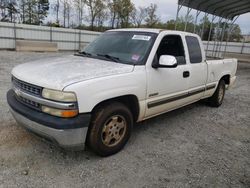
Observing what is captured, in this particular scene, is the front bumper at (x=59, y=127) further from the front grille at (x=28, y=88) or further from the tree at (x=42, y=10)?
the tree at (x=42, y=10)

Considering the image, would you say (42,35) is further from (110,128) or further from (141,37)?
(110,128)

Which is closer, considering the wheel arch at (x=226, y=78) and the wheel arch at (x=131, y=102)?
the wheel arch at (x=131, y=102)

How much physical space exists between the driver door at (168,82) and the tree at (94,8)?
32.8 m

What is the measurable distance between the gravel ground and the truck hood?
3.55 ft

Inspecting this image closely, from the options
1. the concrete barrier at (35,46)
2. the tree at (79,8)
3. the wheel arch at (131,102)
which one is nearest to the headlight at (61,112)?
the wheel arch at (131,102)

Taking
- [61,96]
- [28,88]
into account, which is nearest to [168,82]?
[61,96]

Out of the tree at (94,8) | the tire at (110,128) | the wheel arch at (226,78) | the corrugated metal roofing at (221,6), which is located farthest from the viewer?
the tree at (94,8)

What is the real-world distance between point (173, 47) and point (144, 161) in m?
2.21

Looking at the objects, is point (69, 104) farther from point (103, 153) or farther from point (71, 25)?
point (71, 25)

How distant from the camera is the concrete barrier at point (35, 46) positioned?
19.2m

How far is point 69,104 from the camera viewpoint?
2.56 metres

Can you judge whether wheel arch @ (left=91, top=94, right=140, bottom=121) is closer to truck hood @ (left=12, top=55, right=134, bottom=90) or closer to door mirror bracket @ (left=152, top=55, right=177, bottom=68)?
truck hood @ (left=12, top=55, right=134, bottom=90)

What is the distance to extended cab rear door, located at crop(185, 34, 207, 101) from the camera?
4.47 m

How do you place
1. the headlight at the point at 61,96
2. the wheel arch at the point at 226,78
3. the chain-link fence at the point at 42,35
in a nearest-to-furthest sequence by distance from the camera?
the headlight at the point at 61,96 → the wheel arch at the point at 226,78 → the chain-link fence at the point at 42,35
